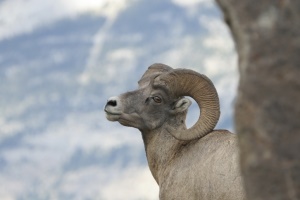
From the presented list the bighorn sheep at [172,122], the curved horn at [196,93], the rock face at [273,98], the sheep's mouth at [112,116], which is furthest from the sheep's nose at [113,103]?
the rock face at [273,98]

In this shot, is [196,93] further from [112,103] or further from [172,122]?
[112,103]

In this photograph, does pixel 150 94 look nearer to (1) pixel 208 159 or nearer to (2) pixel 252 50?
(1) pixel 208 159

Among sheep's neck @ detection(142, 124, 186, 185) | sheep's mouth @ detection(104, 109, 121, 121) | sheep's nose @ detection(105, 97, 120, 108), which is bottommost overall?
Result: sheep's neck @ detection(142, 124, 186, 185)

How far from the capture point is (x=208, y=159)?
17.5 metres

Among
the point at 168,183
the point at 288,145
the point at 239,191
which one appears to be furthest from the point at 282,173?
the point at 168,183

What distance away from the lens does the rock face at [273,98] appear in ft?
17.2

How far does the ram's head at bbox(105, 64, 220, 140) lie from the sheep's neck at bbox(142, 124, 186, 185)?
0.15 metres

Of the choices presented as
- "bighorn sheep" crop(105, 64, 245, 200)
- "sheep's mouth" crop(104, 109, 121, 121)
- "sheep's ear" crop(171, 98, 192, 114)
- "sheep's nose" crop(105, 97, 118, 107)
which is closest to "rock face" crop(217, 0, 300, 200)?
"bighorn sheep" crop(105, 64, 245, 200)

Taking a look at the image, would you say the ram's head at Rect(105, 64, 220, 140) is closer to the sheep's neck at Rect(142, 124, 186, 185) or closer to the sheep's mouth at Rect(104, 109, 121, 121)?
the sheep's mouth at Rect(104, 109, 121, 121)

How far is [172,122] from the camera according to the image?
19.2 metres

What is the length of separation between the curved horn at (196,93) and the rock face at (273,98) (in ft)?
43.8

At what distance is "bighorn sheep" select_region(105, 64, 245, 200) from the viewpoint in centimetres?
1828

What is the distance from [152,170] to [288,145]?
14.6m

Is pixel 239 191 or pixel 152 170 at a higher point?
pixel 152 170
